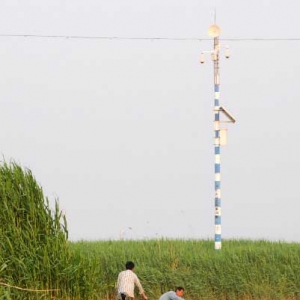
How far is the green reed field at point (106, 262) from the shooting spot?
20984 millimetres

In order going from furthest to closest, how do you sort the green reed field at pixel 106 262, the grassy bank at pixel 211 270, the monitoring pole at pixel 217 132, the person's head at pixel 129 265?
1. the monitoring pole at pixel 217 132
2. the grassy bank at pixel 211 270
3. the person's head at pixel 129 265
4. the green reed field at pixel 106 262

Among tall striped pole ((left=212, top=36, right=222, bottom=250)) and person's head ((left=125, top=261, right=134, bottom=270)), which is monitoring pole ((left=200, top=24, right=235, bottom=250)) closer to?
tall striped pole ((left=212, top=36, right=222, bottom=250))

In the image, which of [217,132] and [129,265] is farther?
[217,132]

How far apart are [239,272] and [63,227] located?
7.27 meters

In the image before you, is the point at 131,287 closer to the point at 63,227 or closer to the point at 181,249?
the point at 63,227

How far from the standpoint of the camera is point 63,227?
21.5 meters

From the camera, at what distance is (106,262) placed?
88.2 feet

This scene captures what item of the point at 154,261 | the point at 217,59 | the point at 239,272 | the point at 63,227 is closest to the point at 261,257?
the point at 239,272

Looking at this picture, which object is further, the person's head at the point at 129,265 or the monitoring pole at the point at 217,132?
the monitoring pole at the point at 217,132

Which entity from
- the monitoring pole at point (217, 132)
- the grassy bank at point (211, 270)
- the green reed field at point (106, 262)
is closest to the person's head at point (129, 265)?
the green reed field at point (106, 262)

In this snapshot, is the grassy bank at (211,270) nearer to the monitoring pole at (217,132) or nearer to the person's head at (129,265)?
the monitoring pole at (217,132)

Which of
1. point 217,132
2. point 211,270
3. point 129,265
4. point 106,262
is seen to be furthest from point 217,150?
point 129,265

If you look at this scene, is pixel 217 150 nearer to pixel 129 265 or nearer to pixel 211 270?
pixel 211 270

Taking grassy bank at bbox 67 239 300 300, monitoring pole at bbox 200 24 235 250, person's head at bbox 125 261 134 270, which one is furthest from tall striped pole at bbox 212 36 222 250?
person's head at bbox 125 261 134 270
